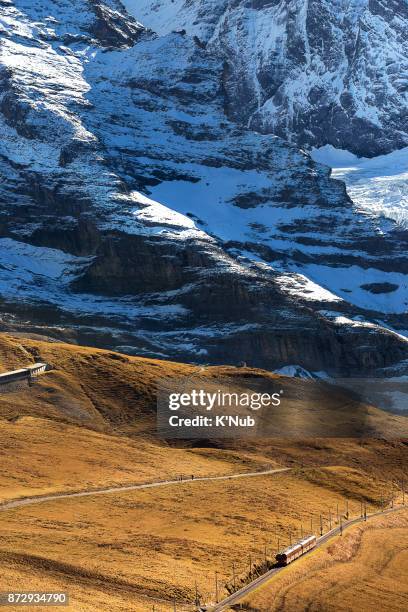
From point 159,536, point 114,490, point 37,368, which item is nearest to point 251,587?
point 159,536

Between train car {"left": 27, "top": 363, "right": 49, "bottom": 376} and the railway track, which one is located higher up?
the railway track

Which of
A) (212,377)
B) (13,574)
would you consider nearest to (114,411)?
(212,377)

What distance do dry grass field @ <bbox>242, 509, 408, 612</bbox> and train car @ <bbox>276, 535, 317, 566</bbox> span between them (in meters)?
0.84

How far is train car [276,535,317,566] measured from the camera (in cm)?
9794

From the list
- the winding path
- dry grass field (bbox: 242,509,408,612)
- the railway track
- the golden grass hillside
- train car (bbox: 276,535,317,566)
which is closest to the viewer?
the railway track

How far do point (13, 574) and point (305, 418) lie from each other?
86.3 meters

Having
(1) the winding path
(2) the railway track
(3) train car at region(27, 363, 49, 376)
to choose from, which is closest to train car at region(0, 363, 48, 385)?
(3) train car at region(27, 363, 49, 376)

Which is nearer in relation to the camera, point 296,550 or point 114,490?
point 296,550

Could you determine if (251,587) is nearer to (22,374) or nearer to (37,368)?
(22,374)

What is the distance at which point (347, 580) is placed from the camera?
96.4 m

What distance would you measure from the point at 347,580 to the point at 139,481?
3217 centimetres

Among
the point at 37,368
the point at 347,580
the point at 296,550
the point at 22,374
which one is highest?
the point at 347,580

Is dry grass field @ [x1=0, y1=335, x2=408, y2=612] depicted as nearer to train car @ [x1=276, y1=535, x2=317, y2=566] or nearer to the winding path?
the winding path

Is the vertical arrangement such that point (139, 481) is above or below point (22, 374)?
above
